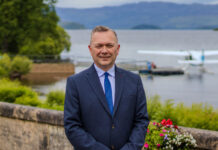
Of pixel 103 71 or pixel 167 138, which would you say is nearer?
pixel 103 71

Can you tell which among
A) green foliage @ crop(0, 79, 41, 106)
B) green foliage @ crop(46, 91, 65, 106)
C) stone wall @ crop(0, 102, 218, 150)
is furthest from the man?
green foliage @ crop(46, 91, 65, 106)

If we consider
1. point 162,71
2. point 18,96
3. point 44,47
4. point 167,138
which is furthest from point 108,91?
point 162,71

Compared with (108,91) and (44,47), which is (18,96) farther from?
(44,47)

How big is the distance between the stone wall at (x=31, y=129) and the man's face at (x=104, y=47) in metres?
2.77

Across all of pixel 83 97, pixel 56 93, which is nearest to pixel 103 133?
pixel 83 97

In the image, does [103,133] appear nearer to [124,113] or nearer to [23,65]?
[124,113]

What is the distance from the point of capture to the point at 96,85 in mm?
2666

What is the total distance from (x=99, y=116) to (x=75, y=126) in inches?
8.2

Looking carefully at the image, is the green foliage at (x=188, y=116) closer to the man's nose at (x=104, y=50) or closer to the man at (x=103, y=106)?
the man at (x=103, y=106)

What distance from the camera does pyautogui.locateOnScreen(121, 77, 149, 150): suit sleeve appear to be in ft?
8.57

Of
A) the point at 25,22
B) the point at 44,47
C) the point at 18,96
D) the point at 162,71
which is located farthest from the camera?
the point at 162,71

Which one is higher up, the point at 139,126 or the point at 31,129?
the point at 139,126

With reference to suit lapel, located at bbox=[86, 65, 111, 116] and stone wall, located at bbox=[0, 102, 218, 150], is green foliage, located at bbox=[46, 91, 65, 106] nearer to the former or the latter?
stone wall, located at bbox=[0, 102, 218, 150]

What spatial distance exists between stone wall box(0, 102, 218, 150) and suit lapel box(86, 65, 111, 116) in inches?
105
